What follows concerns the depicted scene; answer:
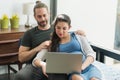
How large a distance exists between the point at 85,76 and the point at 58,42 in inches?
17.4

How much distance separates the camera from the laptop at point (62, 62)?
209 cm

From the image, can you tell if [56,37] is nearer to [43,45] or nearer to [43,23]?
[43,45]

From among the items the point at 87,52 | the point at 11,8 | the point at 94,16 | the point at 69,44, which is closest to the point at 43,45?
the point at 69,44

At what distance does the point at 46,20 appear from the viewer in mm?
2744

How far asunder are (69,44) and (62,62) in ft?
1.17

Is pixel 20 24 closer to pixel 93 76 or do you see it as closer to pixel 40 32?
pixel 40 32

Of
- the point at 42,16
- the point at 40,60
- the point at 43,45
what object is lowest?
the point at 40,60

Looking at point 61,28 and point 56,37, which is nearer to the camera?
point 61,28

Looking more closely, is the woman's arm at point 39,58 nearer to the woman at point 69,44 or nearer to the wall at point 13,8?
the woman at point 69,44

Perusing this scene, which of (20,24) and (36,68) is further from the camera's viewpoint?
(20,24)

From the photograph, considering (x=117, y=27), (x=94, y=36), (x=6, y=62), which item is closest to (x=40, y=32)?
(x=6, y=62)

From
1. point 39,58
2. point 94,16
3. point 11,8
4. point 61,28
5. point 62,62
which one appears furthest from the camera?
point 94,16

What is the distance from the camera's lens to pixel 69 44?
2.44 meters

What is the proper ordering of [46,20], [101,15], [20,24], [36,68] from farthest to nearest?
1. [101,15]
2. [20,24]
3. [46,20]
4. [36,68]
